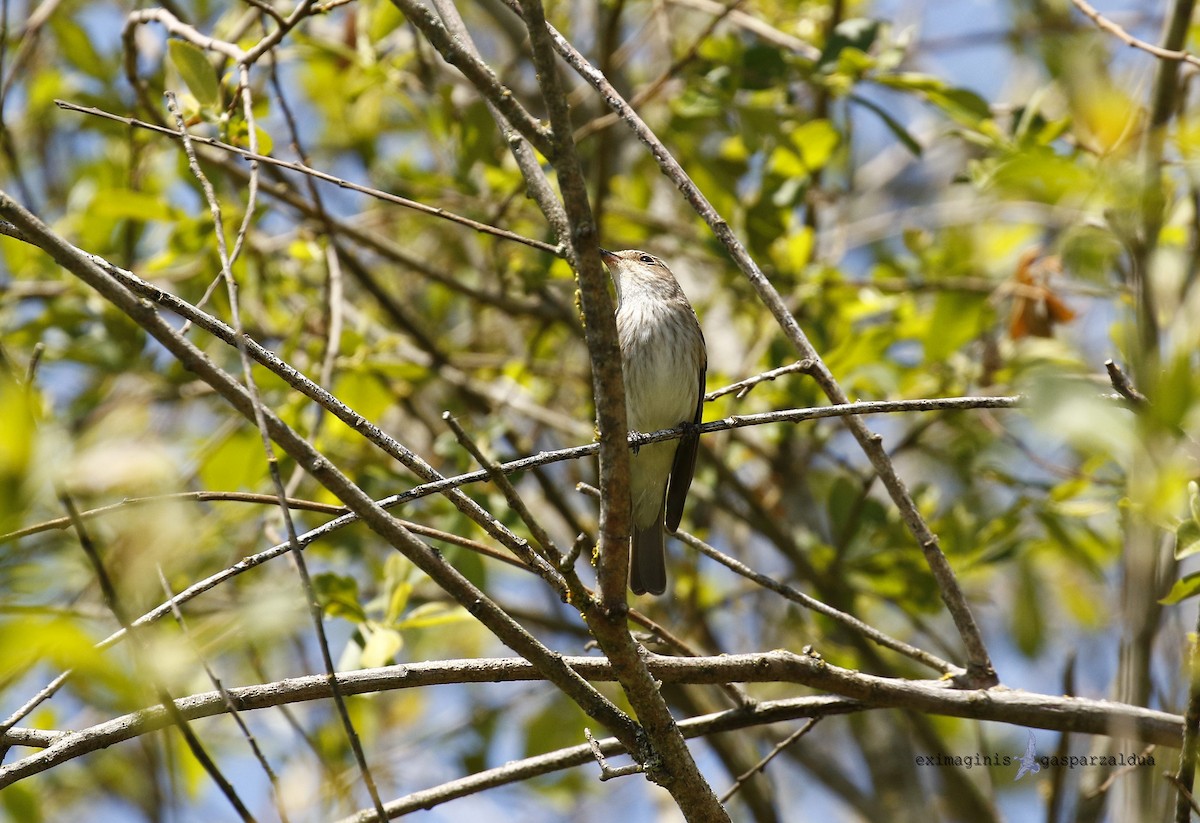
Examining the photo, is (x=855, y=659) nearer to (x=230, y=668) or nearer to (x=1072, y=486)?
(x=1072, y=486)

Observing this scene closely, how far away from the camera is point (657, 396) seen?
4.78 metres

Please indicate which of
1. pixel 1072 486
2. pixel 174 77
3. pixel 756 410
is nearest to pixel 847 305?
pixel 756 410

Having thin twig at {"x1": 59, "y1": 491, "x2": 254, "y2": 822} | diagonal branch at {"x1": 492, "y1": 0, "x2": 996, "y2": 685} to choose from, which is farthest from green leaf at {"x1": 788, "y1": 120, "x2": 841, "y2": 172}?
thin twig at {"x1": 59, "y1": 491, "x2": 254, "y2": 822}

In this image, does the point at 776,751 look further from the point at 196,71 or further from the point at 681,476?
the point at 196,71

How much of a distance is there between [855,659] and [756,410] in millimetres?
1167

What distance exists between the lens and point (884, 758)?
5.11 meters

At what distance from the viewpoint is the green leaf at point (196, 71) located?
3193 mm

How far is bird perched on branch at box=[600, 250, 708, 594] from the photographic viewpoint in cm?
468

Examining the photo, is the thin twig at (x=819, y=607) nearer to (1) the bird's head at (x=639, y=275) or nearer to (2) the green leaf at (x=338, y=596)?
(2) the green leaf at (x=338, y=596)

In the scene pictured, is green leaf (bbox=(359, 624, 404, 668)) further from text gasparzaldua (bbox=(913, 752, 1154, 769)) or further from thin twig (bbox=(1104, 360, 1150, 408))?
thin twig (bbox=(1104, 360, 1150, 408))

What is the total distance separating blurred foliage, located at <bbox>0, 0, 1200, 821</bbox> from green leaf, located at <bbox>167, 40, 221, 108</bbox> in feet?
0.03

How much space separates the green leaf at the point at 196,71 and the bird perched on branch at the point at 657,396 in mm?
1923

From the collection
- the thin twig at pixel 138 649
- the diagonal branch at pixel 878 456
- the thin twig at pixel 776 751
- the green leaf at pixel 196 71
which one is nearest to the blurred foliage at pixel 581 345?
the green leaf at pixel 196 71

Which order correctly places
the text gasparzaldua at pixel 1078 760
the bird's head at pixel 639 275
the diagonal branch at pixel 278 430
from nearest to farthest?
the diagonal branch at pixel 278 430
the text gasparzaldua at pixel 1078 760
the bird's head at pixel 639 275
